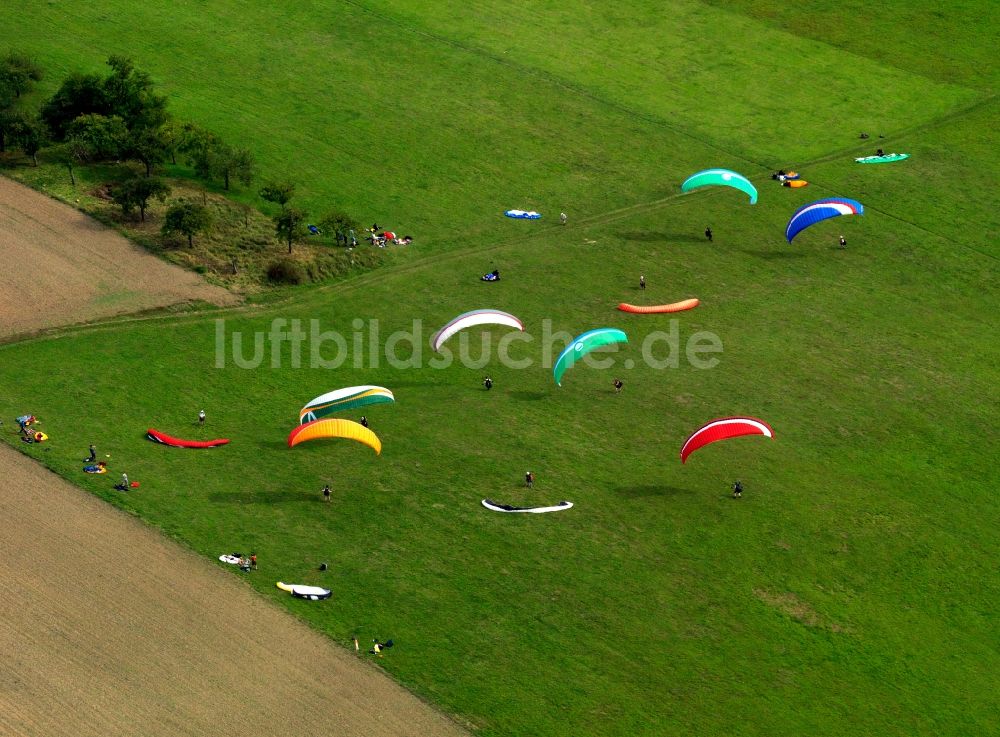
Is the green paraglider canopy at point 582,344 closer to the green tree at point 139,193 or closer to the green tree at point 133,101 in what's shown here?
the green tree at point 139,193

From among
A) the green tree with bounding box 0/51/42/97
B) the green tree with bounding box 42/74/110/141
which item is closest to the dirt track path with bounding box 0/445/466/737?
the green tree with bounding box 42/74/110/141

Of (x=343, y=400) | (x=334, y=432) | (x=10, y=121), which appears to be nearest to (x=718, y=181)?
(x=343, y=400)

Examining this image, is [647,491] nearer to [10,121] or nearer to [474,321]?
[474,321]

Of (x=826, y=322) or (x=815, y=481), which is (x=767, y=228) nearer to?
(x=826, y=322)

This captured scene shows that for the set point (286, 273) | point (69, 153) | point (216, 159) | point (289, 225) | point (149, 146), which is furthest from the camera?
point (69, 153)

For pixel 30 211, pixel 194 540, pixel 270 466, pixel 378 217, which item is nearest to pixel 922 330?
pixel 378 217

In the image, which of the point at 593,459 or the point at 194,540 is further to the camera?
the point at 593,459
